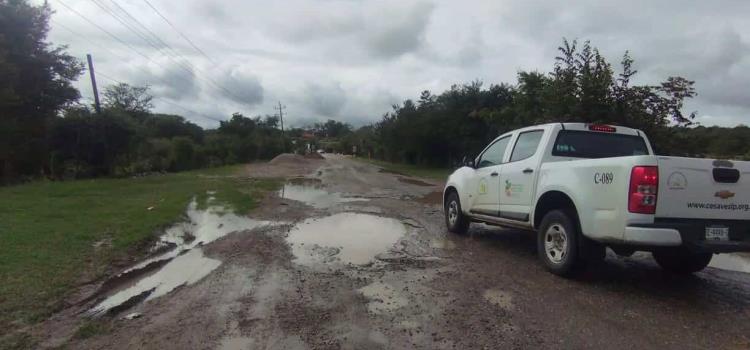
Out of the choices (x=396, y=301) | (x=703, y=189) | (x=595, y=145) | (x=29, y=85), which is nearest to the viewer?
(x=703, y=189)

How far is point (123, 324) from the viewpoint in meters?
4.37

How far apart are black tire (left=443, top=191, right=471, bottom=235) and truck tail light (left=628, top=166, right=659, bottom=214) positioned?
408 centimetres

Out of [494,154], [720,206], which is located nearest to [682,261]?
[720,206]

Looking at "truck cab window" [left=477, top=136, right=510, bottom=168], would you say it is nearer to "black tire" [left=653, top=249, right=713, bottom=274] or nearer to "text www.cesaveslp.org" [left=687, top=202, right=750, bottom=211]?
"black tire" [left=653, top=249, right=713, bottom=274]

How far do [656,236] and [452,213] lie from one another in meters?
4.68

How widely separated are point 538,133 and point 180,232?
6.92 metres

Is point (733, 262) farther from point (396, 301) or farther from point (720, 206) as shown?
point (396, 301)

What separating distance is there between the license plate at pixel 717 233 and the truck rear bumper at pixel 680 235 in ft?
0.10

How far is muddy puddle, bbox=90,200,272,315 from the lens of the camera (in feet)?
17.4

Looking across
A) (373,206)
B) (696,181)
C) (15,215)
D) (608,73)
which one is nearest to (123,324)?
(696,181)

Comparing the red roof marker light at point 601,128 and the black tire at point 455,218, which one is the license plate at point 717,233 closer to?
the red roof marker light at point 601,128

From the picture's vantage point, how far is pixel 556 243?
19.1 ft

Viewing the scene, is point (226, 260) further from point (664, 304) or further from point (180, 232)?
point (664, 304)

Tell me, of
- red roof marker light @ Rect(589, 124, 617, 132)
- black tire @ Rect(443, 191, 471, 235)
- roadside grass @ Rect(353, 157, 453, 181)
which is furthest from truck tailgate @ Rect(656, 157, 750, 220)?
roadside grass @ Rect(353, 157, 453, 181)
